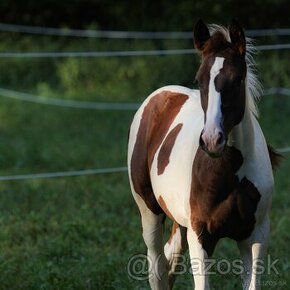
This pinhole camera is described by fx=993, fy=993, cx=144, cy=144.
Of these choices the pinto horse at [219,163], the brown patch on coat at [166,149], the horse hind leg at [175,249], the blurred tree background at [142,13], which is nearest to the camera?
the pinto horse at [219,163]

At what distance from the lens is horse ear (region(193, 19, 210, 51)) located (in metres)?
4.81

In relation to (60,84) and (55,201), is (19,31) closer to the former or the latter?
(60,84)

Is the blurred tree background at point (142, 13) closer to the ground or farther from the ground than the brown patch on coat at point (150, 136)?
farther from the ground

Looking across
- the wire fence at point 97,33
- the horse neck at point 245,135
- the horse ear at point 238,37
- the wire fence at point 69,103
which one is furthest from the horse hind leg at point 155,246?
the wire fence at point 69,103

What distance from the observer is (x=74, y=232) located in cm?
741

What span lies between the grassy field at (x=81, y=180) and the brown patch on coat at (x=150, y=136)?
2.18 ft

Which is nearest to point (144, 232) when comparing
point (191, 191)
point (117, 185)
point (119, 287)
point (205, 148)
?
point (119, 287)

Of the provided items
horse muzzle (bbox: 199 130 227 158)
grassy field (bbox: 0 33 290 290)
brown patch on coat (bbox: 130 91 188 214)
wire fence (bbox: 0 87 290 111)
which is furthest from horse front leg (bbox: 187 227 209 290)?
wire fence (bbox: 0 87 290 111)

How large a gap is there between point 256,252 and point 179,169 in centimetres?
59

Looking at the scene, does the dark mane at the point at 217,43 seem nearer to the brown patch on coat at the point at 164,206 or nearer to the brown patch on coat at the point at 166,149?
the brown patch on coat at the point at 166,149

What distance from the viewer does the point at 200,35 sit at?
4.83 metres

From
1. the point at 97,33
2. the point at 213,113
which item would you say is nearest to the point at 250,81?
the point at 213,113

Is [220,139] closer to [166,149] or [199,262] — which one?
[199,262]

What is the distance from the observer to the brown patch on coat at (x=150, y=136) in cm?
561
